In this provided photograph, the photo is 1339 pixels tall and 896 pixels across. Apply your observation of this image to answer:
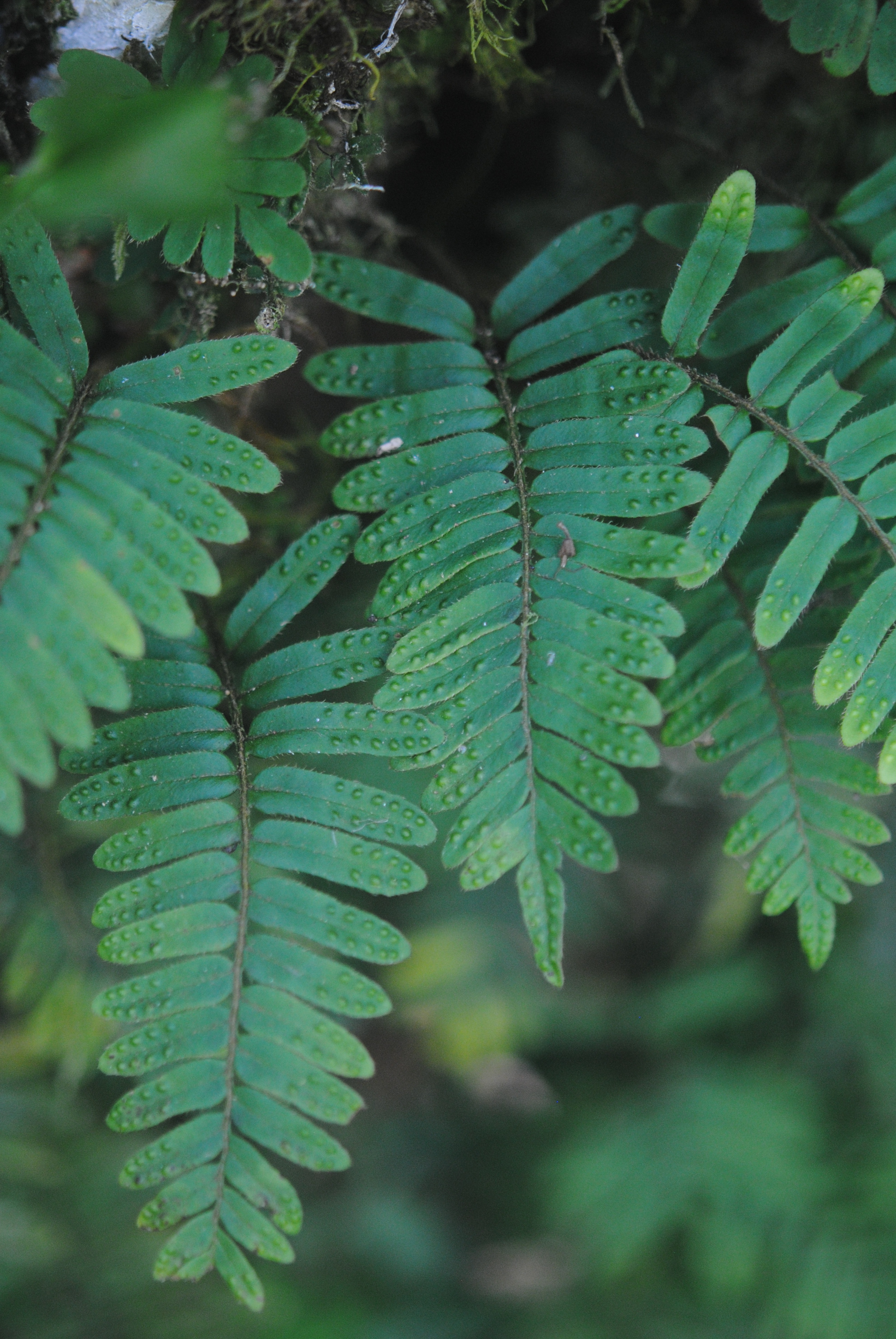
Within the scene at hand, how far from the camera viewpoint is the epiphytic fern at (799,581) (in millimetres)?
1127

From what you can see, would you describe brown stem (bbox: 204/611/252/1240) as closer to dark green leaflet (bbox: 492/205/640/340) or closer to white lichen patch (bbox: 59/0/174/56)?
dark green leaflet (bbox: 492/205/640/340)

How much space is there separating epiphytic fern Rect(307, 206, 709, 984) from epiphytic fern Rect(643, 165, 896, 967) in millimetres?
86

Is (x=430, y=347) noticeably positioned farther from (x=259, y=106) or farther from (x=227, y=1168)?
(x=227, y=1168)

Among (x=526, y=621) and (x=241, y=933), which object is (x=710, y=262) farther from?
(x=241, y=933)

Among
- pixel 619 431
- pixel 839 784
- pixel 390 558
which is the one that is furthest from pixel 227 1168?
pixel 619 431

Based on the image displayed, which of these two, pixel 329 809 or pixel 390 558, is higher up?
pixel 390 558

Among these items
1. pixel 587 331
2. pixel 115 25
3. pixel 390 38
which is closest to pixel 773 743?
pixel 587 331

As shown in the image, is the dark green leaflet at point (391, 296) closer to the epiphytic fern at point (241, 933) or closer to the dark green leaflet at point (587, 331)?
the dark green leaflet at point (587, 331)

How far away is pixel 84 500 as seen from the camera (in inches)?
37.9

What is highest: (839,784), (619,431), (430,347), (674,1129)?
(430,347)

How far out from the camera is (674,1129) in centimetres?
242

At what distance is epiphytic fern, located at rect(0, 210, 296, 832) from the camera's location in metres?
0.89

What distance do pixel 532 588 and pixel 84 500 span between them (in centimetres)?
56

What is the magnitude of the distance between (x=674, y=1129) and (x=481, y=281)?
2264mm
